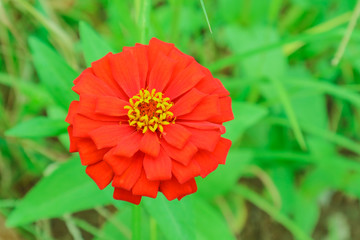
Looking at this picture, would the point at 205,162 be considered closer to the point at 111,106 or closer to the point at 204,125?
the point at 204,125

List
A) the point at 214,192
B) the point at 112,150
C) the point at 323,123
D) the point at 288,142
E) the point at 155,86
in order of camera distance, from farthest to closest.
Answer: the point at 323,123, the point at 288,142, the point at 214,192, the point at 155,86, the point at 112,150

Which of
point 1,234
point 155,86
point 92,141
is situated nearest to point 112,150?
point 92,141

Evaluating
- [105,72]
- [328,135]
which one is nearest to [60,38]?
[105,72]

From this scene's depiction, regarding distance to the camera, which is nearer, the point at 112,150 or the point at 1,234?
the point at 112,150

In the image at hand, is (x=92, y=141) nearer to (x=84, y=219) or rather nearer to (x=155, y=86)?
(x=155, y=86)

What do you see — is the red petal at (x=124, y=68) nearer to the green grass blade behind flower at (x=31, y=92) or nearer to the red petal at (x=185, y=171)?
the red petal at (x=185, y=171)

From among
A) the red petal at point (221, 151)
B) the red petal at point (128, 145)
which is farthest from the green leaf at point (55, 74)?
the red petal at point (221, 151)

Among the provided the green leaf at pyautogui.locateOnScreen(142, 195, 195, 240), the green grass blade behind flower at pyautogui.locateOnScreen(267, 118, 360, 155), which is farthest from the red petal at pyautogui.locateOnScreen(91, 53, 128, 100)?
the green grass blade behind flower at pyautogui.locateOnScreen(267, 118, 360, 155)
